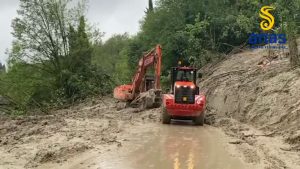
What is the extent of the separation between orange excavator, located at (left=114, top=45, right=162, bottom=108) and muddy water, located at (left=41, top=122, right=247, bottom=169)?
22.6 ft

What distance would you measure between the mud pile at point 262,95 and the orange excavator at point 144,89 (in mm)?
2781

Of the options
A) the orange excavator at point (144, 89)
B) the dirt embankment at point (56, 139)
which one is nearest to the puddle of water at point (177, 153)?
the dirt embankment at point (56, 139)

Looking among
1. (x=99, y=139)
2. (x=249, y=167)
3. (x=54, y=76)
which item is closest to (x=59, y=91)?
(x=54, y=76)

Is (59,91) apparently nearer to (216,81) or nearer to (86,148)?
(216,81)

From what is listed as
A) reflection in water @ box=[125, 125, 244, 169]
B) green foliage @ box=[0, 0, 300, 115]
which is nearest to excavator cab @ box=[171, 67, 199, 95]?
reflection in water @ box=[125, 125, 244, 169]

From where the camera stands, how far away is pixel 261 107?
57.8 ft

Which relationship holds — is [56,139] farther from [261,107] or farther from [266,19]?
[266,19]

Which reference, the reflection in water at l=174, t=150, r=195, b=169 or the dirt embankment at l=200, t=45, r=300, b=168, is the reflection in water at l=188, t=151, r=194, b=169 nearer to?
the reflection in water at l=174, t=150, r=195, b=169

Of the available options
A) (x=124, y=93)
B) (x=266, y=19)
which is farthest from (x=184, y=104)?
(x=266, y=19)

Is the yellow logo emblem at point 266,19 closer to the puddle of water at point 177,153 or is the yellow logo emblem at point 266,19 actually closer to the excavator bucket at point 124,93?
the excavator bucket at point 124,93

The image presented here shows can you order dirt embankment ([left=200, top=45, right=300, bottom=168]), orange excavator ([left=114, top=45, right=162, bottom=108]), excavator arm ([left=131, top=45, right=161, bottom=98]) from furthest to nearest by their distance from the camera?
orange excavator ([left=114, top=45, right=162, bottom=108]), excavator arm ([left=131, top=45, right=161, bottom=98]), dirt embankment ([left=200, top=45, right=300, bottom=168])

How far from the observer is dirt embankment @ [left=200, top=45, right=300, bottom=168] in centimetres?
1246

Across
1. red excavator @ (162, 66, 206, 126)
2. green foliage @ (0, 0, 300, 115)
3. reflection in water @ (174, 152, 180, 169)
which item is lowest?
reflection in water @ (174, 152, 180, 169)

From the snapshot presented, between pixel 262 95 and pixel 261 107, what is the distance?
882 millimetres
